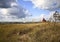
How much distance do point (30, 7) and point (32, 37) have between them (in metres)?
0.57

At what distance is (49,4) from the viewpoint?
2662 mm

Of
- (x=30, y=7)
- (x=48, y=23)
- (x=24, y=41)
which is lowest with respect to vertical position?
(x=24, y=41)

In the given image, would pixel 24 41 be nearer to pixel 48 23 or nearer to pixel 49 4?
pixel 48 23

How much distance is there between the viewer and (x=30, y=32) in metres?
2.57

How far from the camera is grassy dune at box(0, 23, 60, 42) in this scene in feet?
8.30

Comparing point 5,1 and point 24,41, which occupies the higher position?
point 5,1

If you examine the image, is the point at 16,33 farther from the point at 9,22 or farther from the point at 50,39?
the point at 50,39

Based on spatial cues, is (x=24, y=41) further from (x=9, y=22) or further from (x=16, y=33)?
(x=9, y=22)

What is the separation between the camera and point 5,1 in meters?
2.62

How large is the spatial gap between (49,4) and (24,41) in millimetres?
855

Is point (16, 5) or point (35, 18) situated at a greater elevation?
point (16, 5)

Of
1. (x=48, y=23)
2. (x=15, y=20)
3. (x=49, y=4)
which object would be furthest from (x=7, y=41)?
(x=49, y=4)

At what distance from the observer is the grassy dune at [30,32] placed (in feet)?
8.30

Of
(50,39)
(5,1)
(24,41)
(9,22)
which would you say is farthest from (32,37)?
(5,1)
